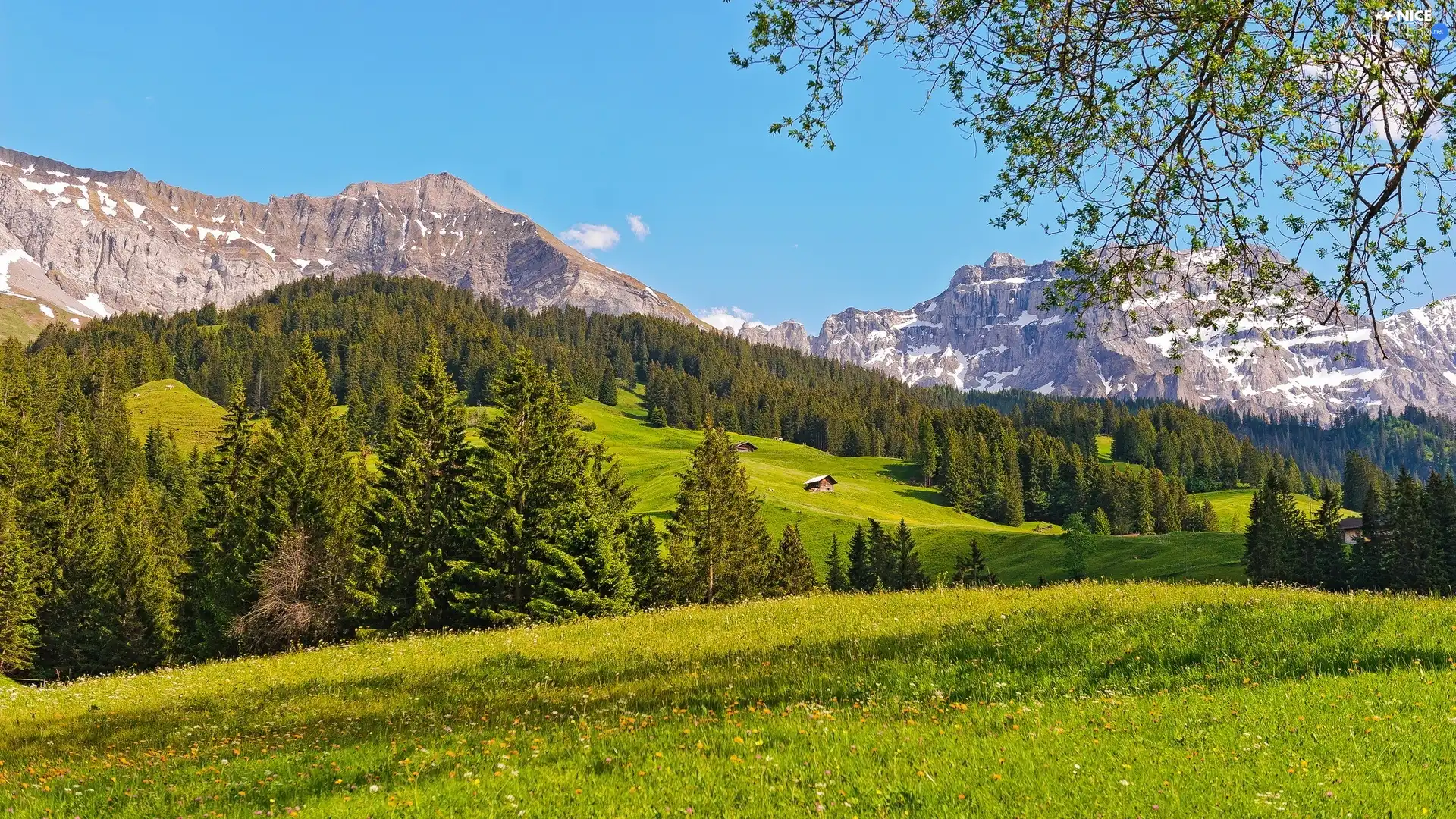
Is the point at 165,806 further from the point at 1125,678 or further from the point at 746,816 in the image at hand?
the point at 1125,678

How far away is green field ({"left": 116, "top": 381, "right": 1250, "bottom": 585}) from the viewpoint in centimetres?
9031

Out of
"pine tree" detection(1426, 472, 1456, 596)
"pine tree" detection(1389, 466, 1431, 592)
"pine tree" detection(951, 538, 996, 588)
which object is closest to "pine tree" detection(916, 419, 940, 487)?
"pine tree" detection(951, 538, 996, 588)

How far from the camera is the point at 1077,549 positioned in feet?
303

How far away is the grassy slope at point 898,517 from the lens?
A: 292 ft

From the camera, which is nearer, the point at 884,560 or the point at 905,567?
the point at 905,567

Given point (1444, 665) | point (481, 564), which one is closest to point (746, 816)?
point (1444, 665)

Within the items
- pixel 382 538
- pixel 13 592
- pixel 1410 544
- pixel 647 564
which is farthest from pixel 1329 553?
pixel 13 592

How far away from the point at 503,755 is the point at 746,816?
3125 mm

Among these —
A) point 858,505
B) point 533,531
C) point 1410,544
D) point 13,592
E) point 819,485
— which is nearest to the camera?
point 533,531

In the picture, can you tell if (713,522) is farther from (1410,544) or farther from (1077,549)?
(1077,549)

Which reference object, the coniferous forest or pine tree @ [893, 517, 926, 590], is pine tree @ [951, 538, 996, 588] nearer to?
the coniferous forest

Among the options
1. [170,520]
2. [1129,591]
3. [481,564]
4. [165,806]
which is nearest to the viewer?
[165,806]

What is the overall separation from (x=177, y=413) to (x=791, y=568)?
150 m

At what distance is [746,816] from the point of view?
6.20 m
